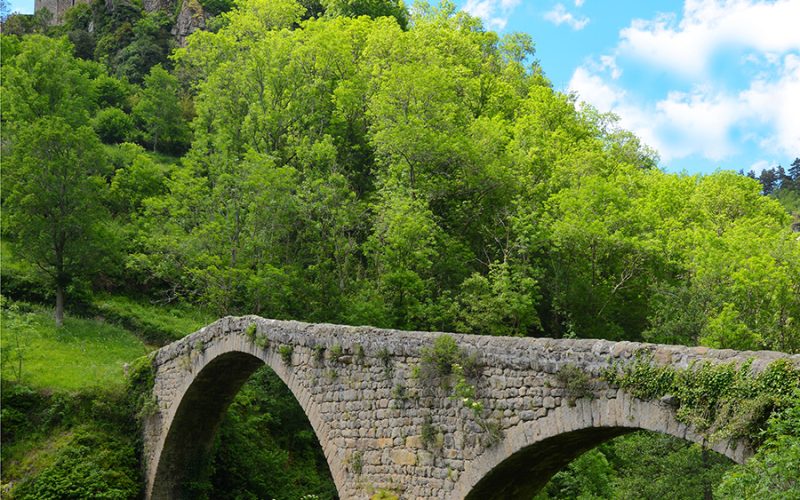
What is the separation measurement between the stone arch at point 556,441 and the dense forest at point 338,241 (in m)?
6.72

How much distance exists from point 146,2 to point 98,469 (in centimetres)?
5210

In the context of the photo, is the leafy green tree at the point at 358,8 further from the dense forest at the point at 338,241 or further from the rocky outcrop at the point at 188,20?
the rocky outcrop at the point at 188,20

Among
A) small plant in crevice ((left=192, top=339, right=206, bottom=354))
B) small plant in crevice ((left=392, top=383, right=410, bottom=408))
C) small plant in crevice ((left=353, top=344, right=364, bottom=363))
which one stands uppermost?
small plant in crevice ((left=192, top=339, right=206, bottom=354))

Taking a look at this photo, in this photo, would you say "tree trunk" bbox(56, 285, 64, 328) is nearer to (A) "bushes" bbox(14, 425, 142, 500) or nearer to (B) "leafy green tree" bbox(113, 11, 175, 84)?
(A) "bushes" bbox(14, 425, 142, 500)

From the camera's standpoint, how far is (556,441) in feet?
28.7

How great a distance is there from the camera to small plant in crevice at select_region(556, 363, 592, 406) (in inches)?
318

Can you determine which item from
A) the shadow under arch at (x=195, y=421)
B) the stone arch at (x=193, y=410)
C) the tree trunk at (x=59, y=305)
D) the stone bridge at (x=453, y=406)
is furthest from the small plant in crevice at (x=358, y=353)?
the tree trunk at (x=59, y=305)

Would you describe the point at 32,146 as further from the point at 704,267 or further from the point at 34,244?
the point at 704,267

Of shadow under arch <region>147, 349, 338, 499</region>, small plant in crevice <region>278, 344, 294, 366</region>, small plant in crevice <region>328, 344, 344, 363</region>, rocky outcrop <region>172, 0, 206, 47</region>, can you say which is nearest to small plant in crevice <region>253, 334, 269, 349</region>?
small plant in crevice <region>278, 344, 294, 366</region>

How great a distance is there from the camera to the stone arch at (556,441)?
732cm

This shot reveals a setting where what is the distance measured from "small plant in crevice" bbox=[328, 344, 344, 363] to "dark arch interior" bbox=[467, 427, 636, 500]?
11.4ft

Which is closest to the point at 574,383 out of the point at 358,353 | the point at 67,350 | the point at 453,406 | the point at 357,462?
the point at 453,406

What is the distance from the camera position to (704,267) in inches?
863

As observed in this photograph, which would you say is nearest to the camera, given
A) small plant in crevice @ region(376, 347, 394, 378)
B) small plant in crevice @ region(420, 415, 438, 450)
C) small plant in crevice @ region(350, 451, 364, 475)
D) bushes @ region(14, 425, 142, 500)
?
small plant in crevice @ region(420, 415, 438, 450)
